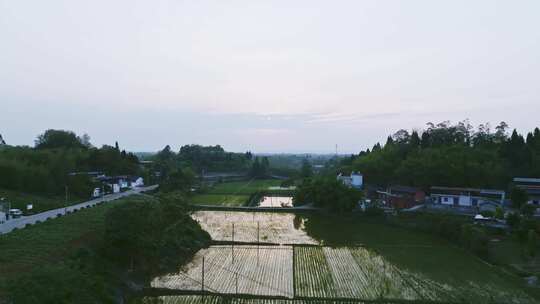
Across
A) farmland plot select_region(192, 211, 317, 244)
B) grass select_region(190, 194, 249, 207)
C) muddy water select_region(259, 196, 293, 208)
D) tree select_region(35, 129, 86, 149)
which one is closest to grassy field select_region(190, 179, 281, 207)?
grass select_region(190, 194, 249, 207)

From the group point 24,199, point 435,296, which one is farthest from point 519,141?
point 24,199

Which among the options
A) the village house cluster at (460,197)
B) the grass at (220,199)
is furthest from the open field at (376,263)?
the grass at (220,199)

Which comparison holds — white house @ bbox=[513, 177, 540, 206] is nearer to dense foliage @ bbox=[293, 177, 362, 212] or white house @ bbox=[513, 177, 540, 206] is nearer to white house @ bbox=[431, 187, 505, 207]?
white house @ bbox=[431, 187, 505, 207]

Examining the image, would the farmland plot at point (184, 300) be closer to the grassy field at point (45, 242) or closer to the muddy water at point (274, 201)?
the grassy field at point (45, 242)

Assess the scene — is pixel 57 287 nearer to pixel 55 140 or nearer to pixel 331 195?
pixel 331 195

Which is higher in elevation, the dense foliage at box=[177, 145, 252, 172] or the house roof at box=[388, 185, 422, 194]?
the dense foliage at box=[177, 145, 252, 172]

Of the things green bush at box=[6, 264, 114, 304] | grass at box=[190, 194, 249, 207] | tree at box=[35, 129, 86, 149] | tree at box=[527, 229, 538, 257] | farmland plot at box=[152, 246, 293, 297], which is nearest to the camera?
green bush at box=[6, 264, 114, 304]
